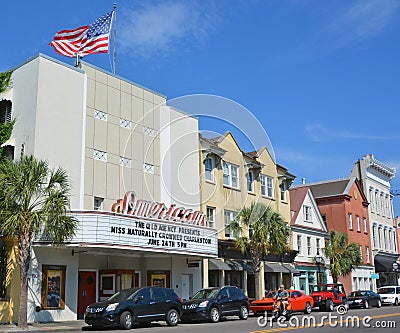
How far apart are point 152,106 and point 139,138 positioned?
2419 millimetres

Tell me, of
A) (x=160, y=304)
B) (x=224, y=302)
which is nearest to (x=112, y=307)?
(x=160, y=304)

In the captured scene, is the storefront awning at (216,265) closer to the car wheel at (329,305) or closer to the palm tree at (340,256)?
the car wheel at (329,305)

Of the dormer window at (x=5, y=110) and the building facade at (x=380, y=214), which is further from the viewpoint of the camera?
the building facade at (x=380, y=214)

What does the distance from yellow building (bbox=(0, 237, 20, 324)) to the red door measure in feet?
12.8

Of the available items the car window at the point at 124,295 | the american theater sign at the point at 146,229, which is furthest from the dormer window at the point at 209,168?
the car window at the point at 124,295

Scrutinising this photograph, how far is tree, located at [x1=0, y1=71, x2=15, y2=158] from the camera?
26.2 meters

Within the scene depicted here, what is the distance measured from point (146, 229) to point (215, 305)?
5.06m

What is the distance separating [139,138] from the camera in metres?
31.3

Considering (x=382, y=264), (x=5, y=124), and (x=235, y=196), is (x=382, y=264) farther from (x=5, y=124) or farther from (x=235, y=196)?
(x=5, y=124)

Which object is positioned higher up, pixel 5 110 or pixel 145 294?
pixel 5 110

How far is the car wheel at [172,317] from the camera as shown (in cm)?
2262

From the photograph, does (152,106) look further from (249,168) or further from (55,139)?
(249,168)

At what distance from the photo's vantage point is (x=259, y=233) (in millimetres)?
33969

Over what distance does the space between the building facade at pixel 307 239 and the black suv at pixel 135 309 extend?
22.2m
